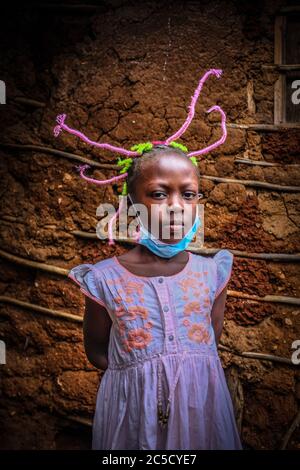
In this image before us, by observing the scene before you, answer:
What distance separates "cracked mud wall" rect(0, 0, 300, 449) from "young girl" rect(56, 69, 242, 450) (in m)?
0.95

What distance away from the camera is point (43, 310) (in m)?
2.72

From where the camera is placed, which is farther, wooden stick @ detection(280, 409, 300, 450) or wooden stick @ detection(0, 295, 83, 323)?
wooden stick @ detection(0, 295, 83, 323)

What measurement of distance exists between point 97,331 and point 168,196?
0.54m

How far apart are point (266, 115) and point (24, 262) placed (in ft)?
5.21

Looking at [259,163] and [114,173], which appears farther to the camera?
[114,173]

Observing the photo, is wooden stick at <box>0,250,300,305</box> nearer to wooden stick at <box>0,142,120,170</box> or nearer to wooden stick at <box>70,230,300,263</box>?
wooden stick at <box>70,230,300,263</box>

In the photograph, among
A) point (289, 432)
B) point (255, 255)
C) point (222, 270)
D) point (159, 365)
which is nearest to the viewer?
point (159, 365)

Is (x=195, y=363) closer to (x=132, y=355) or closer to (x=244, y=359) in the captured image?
(x=132, y=355)

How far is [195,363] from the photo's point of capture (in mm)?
1547

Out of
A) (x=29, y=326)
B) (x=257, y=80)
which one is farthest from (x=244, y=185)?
(x=29, y=326)

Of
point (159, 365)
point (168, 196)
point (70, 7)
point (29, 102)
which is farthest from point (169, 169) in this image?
point (70, 7)

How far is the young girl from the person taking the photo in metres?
1.50

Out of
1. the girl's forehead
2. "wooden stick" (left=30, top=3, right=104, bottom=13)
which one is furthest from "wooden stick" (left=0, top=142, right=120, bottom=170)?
the girl's forehead

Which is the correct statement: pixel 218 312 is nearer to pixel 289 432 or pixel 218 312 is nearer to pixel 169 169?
pixel 169 169
